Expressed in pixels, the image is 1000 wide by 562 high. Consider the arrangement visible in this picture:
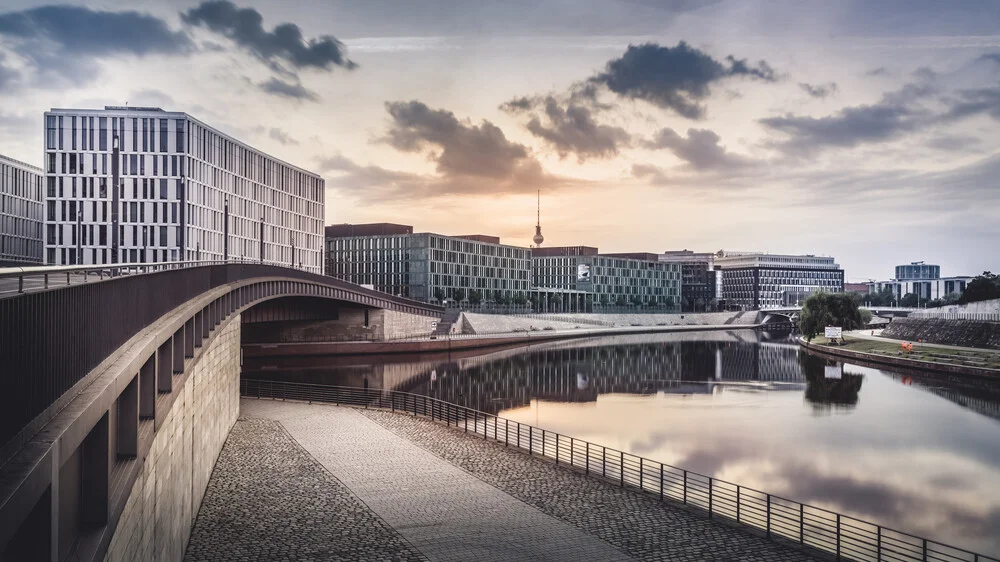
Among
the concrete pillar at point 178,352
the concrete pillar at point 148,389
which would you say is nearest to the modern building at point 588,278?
the concrete pillar at point 178,352

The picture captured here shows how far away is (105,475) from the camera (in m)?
8.88

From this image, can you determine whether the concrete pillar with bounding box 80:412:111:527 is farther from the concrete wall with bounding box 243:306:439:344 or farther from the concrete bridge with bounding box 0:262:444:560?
the concrete wall with bounding box 243:306:439:344

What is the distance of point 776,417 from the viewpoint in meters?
43.0

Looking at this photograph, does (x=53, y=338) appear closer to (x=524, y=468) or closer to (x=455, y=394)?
(x=524, y=468)

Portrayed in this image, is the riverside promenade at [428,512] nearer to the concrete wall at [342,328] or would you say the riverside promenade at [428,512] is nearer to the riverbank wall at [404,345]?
the riverbank wall at [404,345]

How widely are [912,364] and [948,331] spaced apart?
763 inches

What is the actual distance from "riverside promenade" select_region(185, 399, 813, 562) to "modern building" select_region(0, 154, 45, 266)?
311ft

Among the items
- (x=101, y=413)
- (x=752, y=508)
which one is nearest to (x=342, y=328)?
(x=752, y=508)

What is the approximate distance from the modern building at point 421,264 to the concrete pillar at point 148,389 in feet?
412

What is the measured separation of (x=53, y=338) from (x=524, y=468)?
18.9 metres

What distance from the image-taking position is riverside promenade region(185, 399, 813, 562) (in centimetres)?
1652

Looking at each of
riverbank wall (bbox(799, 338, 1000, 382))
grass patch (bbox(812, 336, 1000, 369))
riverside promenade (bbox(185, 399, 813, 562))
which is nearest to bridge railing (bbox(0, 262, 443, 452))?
riverside promenade (bbox(185, 399, 813, 562))

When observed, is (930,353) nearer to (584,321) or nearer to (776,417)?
(776,417)

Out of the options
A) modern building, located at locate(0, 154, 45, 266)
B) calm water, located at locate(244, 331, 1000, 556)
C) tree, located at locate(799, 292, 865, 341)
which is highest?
modern building, located at locate(0, 154, 45, 266)
